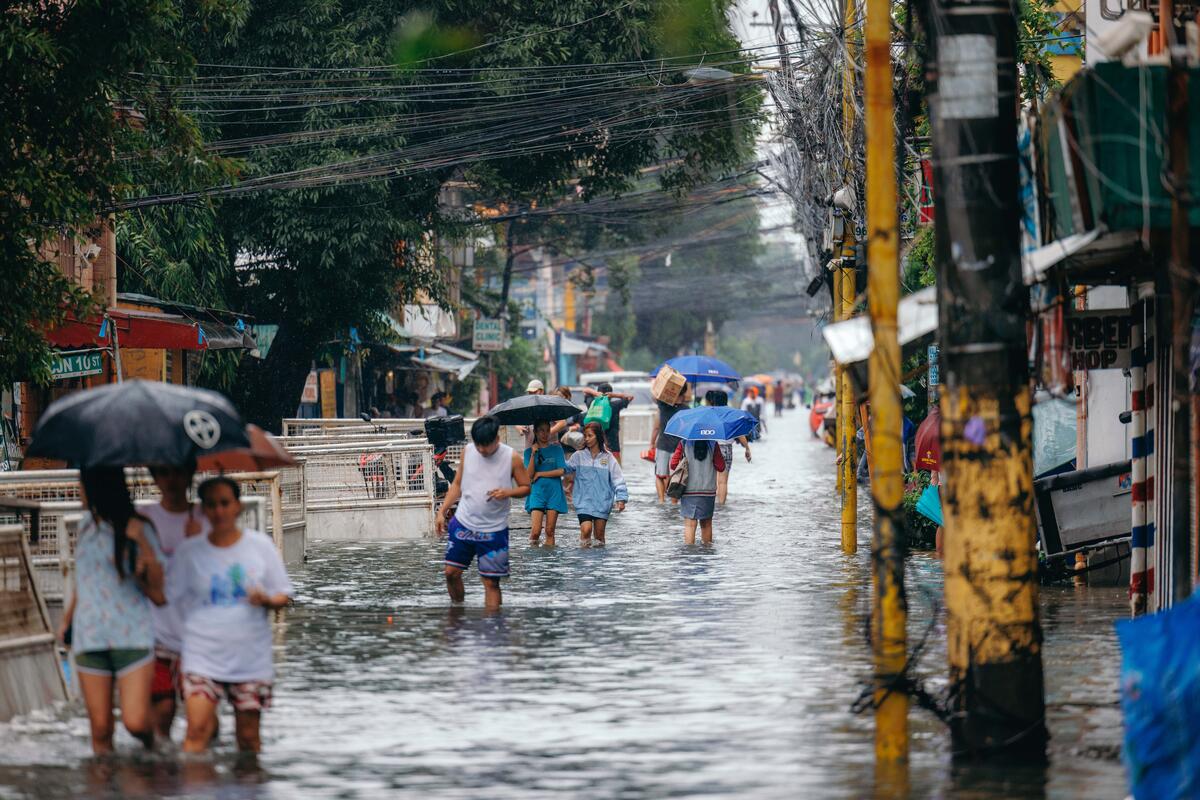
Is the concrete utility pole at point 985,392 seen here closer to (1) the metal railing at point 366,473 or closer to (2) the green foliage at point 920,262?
(2) the green foliage at point 920,262

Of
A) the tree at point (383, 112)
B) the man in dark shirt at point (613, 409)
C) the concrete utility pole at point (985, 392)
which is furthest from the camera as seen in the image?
the man in dark shirt at point (613, 409)

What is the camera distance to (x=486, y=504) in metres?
13.9

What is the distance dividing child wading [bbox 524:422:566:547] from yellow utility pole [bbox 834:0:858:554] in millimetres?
3264

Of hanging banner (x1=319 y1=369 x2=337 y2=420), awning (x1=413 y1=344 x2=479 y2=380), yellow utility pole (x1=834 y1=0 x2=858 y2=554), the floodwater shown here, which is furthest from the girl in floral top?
awning (x1=413 y1=344 x2=479 y2=380)

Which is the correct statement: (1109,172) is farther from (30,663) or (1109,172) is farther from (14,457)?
(14,457)

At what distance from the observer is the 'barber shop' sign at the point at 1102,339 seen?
472 inches

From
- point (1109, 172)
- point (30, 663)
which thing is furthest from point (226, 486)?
point (1109, 172)

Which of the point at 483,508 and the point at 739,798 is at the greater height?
the point at 483,508

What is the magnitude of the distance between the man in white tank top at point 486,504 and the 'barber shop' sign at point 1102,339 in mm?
4369

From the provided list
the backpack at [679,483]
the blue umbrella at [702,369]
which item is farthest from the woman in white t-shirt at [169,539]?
the blue umbrella at [702,369]

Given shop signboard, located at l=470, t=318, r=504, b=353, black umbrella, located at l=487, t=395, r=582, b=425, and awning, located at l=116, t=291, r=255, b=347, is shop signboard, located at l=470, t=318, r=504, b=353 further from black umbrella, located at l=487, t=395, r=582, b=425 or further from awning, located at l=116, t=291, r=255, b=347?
black umbrella, located at l=487, t=395, r=582, b=425

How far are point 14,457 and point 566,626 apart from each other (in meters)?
10.9

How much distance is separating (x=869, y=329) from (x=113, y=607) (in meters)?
3.58

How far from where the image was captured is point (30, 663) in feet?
30.1
